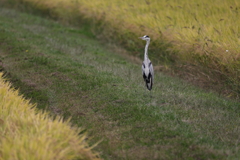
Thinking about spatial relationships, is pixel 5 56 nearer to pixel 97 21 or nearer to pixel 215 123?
pixel 97 21

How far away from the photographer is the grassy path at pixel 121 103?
19.1 feet

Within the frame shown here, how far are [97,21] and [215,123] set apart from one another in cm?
1092

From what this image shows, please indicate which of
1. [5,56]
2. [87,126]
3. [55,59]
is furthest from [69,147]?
[5,56]

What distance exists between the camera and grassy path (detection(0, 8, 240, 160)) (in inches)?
229

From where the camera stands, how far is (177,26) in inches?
488

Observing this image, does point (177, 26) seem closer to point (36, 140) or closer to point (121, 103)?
point (121, 103)

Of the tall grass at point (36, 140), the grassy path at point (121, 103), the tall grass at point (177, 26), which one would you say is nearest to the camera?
the tall grass at point (36, 140)

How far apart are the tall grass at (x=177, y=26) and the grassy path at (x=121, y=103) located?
84 cm

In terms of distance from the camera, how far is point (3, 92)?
6.85 metres

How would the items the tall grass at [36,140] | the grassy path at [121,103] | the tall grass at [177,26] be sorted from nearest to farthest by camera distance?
the tall grass at [36,140], the grassy path at [121,103], the tall grass at [177,26]

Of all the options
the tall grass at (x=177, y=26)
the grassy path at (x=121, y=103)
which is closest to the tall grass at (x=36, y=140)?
the grassy path at (x=121, y=103)

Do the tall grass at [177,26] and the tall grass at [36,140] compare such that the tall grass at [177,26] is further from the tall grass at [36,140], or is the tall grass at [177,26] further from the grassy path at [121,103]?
the tall grass at [36,140]

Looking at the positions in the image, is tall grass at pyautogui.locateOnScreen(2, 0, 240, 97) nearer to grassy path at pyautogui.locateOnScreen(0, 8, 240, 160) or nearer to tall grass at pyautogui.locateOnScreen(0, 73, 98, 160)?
grassy path at pyautogui.locateOnScreen(0, 8, 240, 160)

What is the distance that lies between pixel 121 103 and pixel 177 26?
5567 mm
